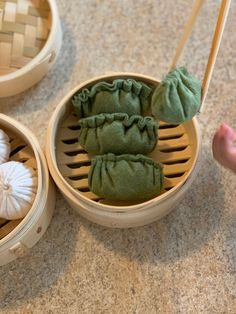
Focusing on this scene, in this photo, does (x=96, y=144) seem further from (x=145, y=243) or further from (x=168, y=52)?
(x=168, y=52)

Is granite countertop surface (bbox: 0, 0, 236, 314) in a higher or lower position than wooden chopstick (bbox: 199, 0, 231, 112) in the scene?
lower

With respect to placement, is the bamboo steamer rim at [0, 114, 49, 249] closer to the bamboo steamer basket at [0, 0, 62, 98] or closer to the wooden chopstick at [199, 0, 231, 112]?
the bamboo steamer basket at [0, 0, 62, 98]

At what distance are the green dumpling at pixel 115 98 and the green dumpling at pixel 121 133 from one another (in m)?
0.04

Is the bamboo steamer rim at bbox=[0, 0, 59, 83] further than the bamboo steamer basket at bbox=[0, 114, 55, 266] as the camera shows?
Yes

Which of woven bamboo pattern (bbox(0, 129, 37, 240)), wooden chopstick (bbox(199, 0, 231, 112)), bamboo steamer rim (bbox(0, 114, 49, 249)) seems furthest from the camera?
woven bamboo pattern (bbox(0, 129, 37, 240))

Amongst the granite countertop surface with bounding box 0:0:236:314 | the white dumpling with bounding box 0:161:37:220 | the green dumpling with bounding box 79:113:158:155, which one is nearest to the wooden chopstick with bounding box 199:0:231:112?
the green dumpling with bounding box 79:113:158:155

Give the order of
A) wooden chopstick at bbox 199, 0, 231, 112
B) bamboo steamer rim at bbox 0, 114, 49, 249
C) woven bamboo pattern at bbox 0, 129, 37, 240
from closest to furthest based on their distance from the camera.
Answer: wooden chopstick at bbox 199, 0, 231, 112
bamboo steamer rim at bbox 0, 114, 49, 249
woven bamboo pattern at bbox 0, 129, 37, 240

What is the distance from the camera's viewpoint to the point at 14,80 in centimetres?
114

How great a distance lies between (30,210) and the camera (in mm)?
956

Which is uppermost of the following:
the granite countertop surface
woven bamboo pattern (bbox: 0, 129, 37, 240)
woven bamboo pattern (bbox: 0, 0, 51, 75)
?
woven bamboo pattern (bbox: 0, 0, 51, 75)

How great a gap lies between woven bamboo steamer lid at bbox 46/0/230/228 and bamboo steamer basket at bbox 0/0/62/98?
0.46ft

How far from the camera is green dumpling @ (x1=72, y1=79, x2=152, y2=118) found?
1044 mm

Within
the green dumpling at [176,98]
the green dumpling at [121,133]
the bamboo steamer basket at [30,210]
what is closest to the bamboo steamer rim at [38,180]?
the bamboo steamer basket at [30,210]

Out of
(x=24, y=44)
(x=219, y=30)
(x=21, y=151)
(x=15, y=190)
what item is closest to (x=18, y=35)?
(x=24, y=44)
